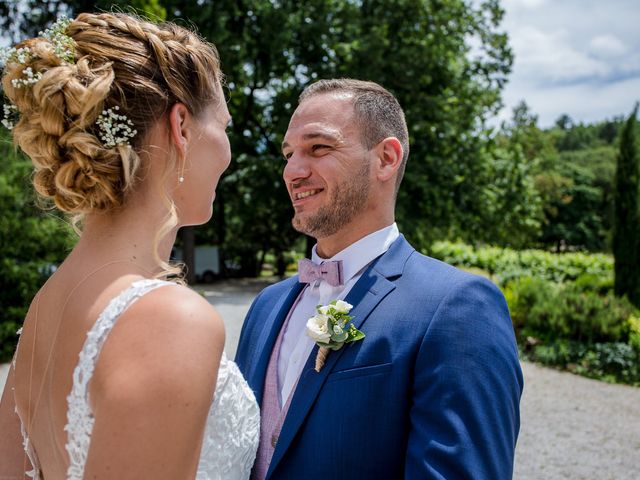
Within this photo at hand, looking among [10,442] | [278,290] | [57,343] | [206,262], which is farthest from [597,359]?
[206,262]

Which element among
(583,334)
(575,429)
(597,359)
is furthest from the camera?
(583,334)

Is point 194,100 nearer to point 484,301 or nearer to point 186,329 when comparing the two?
point 186,329

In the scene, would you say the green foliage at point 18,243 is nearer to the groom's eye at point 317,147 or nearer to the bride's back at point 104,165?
the groom's eye at point 317,147

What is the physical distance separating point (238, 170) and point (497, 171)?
936 cm

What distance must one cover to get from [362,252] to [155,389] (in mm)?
1246

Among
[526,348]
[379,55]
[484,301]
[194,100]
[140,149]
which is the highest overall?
[379,55]

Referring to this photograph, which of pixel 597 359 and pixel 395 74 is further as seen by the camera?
pixel 395 74

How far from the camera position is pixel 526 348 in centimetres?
1156

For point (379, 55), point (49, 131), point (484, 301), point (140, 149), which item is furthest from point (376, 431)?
point (379, 55)

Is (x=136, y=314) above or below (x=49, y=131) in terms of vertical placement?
below

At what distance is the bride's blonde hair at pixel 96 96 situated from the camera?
148 centimetres

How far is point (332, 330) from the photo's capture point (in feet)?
6.21

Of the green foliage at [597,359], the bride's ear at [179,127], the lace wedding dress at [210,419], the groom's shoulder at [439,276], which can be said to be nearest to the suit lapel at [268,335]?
the lace wedding dress at [210,419]

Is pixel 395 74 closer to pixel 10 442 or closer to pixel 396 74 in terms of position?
pixel 396 74
